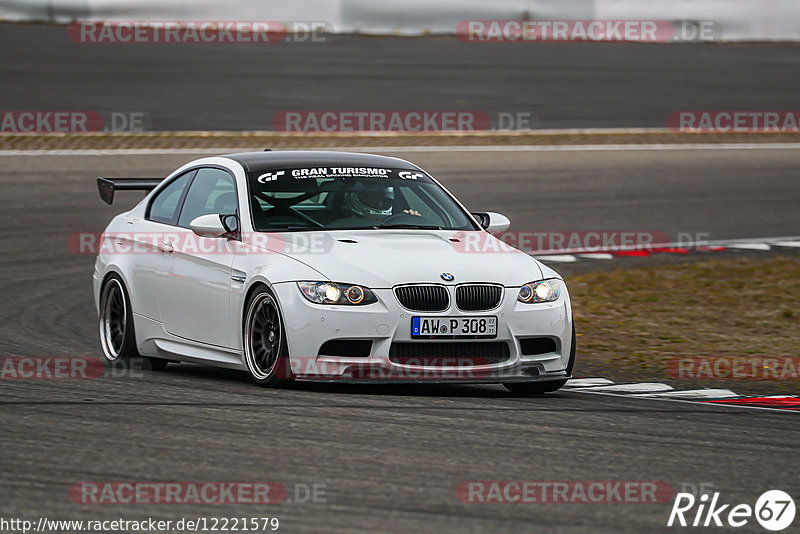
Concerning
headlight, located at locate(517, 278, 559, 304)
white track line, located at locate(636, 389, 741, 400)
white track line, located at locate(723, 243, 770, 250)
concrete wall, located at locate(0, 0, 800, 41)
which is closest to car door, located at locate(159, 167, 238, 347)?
headlight, located at locate(517, 278, 559, 304)

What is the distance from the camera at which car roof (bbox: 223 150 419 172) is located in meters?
8.73

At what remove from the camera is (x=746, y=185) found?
21.0 m

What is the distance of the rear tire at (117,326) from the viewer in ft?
30.2

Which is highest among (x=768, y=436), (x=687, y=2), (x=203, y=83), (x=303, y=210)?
(x=687, y=2)

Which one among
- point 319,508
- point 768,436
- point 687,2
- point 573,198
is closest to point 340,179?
point 768,436

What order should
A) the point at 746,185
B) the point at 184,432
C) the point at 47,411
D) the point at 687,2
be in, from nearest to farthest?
1. the point at 184,432
2. the point at 47,411
3. the point at 746,185
4. the point at 687,2

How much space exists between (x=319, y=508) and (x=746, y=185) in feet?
55.6

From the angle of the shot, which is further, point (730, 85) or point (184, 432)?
point (730, 85)

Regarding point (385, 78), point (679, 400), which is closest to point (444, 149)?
point (385, 78)

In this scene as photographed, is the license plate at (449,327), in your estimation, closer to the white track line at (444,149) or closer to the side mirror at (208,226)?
the side mirror at (208,226)

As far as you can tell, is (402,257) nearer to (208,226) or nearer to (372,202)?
(372,202)

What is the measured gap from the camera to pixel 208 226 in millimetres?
8156

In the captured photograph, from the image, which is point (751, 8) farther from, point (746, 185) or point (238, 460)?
point (238, 460)

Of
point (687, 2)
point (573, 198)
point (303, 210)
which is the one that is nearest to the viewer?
point (303, 210)
